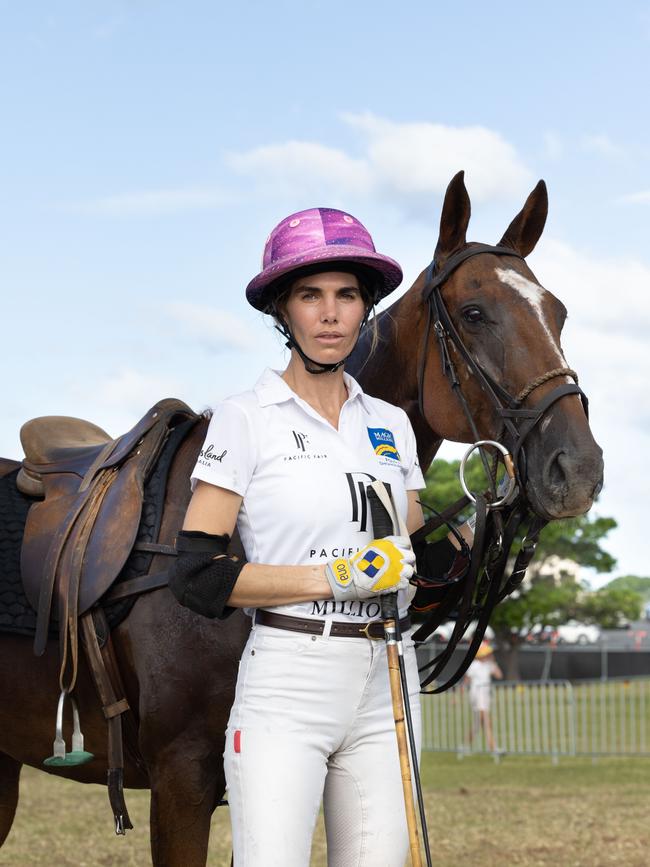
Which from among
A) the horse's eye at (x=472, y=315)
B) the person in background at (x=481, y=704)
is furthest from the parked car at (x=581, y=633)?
the horse's eye at (x=472, y=315)

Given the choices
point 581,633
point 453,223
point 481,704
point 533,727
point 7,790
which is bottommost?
point 533,727

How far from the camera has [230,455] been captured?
262cm

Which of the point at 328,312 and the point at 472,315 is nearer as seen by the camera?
the point at 328,312

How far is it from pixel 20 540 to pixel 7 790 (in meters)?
1.35

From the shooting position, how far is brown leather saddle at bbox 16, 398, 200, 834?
11.5 ft

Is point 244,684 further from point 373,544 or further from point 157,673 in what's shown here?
point 157,673

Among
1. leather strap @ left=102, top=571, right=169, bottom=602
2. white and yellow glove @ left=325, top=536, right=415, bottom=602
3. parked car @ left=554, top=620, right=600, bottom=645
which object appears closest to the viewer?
white and yellow glove @ left=325, top=536, right=415, bottom=602

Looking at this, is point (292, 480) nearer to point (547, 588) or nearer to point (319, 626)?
point (319, 626)

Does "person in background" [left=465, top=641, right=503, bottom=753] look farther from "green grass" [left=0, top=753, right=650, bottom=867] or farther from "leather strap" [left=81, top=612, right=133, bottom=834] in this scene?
"leather strap" [left=81, top=612, right=133, bottom=834]

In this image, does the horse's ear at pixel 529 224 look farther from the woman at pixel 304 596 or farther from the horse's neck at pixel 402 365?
the woman at pixel 304 596

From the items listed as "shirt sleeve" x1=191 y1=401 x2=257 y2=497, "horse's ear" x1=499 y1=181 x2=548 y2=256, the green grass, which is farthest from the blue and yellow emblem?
the green grass

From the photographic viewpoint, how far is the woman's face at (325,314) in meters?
2.79

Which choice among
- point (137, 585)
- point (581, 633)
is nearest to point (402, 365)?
point (137, 585)

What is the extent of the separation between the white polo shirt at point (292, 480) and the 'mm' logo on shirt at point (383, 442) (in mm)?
59
